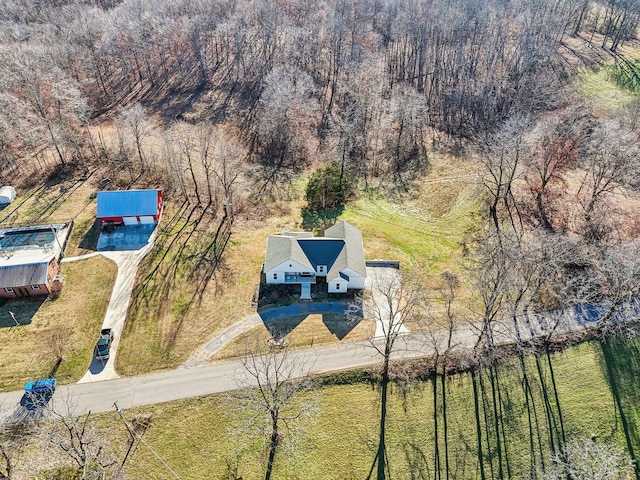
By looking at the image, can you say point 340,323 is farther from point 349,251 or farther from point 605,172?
point 605,172

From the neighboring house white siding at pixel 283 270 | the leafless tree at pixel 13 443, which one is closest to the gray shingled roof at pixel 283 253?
the neighboring house white siding at pixel 283 270

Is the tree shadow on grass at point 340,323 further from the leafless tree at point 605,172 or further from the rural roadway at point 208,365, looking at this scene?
the leafless tree at point 605,172

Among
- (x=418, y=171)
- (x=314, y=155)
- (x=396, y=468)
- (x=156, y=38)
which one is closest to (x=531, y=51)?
(x=418, y=171)

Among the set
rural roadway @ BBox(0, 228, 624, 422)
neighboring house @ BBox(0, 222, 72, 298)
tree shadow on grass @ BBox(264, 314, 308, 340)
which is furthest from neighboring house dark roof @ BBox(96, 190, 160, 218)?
tree shadow on grass @ BBox(264, 314, 308, 340)

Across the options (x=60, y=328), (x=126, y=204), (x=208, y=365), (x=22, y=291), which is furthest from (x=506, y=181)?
(x=22, y=291)

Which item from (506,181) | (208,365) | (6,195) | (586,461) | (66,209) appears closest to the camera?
(586,461)

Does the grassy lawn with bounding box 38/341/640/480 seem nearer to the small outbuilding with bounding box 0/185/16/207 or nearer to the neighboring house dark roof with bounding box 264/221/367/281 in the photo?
the neighboring house dark roof with bounding box 264/221/367/281
